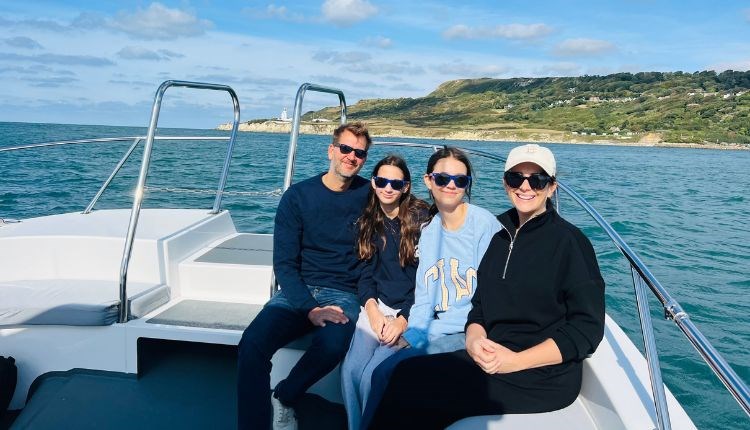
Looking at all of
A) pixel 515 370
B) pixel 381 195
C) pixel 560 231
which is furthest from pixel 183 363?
pixel 560 231

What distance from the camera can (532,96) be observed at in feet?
415

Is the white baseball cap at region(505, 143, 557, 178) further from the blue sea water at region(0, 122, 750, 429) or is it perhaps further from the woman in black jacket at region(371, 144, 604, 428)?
the blue sea water at region(0, 122, 750, 429)

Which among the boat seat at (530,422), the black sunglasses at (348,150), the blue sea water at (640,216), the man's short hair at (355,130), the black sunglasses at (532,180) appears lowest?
the blue sea water at (640,216)

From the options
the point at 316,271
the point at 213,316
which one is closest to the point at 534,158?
the point at 316,271

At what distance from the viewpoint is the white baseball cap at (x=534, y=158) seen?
78.5 inches

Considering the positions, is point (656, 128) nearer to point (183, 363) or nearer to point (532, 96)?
point (532, 96)

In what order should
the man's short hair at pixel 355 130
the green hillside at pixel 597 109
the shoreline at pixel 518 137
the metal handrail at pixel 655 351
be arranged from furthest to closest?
the green hillside at pixel 597 109
the shoreline at pixel 518 137
the man's short hair at pixel 355 130
the metal handrail at pixel 655 351

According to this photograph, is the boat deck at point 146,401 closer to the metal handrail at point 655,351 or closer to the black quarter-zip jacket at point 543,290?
the black quarter-zip jacket at point 543,290

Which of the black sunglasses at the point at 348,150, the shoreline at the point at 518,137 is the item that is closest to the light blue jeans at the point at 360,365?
the black sunglasses at the point at 348,150

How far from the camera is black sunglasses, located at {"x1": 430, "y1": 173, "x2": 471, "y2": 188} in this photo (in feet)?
7.66

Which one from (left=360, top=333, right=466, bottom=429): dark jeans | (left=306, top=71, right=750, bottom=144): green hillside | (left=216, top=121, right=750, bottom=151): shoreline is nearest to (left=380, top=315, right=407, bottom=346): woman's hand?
(left=360, top=333, right=466, bottom=429): dark jeans

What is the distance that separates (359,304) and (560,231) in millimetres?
1083

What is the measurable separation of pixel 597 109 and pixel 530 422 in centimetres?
11038

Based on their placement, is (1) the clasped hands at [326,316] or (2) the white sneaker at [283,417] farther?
(1) the clasped hands at [326,316]
